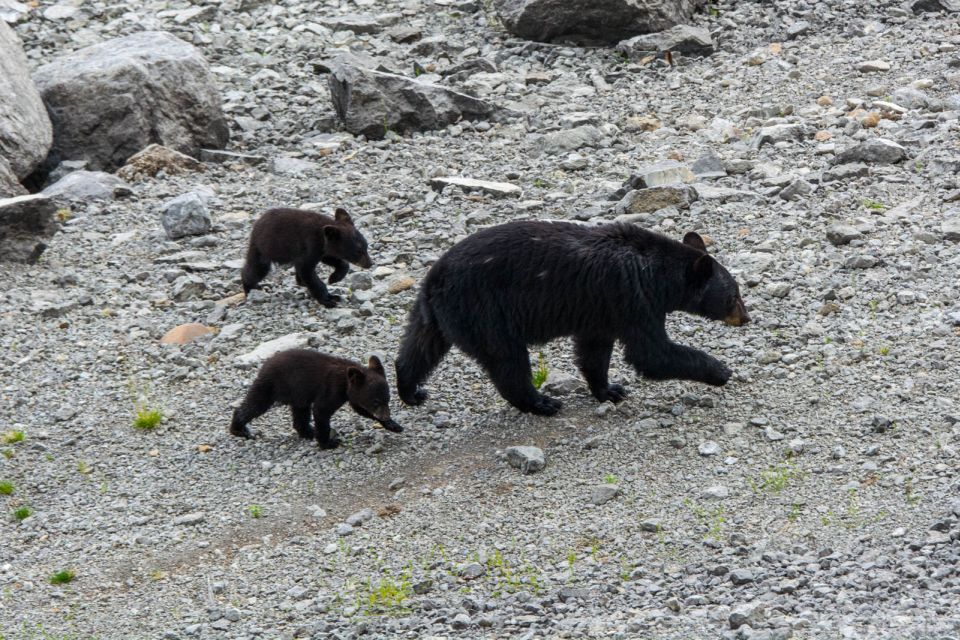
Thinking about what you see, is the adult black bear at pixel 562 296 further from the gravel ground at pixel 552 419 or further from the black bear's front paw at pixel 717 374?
the gravel ground at pixel 552 419

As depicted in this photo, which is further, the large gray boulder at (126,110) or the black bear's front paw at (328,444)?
the large gray boulder at (126,110)

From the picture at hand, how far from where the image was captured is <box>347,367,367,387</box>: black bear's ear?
859 centimetres

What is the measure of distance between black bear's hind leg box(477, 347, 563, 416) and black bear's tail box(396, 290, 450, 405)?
1.46ft

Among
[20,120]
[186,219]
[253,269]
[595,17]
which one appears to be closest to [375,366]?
[253,269]

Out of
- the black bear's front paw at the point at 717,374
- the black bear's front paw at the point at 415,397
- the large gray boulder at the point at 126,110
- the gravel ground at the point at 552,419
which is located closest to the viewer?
the gravel ground at the point at 552,419

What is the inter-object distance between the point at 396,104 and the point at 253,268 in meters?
3.50

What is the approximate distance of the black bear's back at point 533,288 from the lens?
8.55 m

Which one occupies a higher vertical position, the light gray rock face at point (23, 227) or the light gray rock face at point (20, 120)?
the light gray rock face at point (20, 120)

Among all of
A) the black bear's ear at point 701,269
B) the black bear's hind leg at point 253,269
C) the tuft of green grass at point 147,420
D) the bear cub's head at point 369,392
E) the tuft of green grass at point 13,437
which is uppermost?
the black bear's ear at point 701,269

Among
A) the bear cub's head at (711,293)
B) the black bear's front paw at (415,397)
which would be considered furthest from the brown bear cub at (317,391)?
the bear cub's head at (711,293)

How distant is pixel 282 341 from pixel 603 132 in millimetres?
4468

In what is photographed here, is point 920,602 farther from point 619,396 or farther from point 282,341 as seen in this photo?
point 282,341

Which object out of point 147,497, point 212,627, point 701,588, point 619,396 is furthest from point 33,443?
point 701,588

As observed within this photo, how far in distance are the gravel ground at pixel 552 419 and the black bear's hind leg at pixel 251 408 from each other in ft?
0.40
